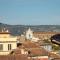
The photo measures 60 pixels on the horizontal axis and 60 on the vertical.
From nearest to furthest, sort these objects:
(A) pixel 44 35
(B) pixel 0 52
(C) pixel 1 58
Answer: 1. (C) pixel 1 58
2. (B) pixel 0 52
3. (A) pixel 44 35

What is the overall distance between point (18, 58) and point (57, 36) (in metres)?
10.8

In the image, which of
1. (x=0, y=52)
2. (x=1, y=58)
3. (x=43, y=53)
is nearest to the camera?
(x=1, y=58)

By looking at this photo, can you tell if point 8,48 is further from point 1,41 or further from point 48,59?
point 48,59

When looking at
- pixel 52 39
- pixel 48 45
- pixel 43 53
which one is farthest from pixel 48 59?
pixel 48 45

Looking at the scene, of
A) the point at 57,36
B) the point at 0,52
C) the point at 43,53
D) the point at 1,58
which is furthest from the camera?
the point at 0,52

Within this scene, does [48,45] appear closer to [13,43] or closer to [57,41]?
[13,43]

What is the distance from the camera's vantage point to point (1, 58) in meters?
12.5

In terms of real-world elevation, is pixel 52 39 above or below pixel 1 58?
above

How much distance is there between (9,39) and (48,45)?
25668 millimetres

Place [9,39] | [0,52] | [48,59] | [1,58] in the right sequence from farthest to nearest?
[9,39] < [0,52] < [48,59] < [1,58]

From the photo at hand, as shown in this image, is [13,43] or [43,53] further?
[13,43]

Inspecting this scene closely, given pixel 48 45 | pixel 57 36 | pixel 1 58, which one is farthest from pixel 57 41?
pixel 48 45

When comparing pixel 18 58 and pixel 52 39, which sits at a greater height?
pixel 52 39

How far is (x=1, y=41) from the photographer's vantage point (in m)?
26.1
